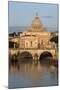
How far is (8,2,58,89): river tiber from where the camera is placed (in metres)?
1.66

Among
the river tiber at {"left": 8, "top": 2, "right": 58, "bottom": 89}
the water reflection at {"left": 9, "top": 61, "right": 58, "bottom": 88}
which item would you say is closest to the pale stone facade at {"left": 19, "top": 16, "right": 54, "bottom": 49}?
the river tiber at {"left": 8, "top": 2, "right": 58, "bottom": 89}

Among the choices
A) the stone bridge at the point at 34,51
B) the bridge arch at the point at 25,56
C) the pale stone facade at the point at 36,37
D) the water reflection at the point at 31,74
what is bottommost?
the water reflection at the point at 31,74

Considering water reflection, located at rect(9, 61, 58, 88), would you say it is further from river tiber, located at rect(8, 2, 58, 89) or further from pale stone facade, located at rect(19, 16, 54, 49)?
pale stone facade, located at rect(19, 16, 54, 49)

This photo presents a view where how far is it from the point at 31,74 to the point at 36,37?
285 mm

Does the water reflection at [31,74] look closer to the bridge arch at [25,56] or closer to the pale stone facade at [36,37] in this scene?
the bridge arch at [25,56]

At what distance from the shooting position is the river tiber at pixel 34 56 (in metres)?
1.66

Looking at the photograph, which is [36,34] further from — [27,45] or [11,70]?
[11,70]

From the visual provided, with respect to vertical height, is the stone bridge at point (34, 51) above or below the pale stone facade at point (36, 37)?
below

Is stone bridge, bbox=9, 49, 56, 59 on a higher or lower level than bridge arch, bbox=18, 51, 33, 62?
higher

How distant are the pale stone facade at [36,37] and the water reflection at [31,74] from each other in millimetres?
138

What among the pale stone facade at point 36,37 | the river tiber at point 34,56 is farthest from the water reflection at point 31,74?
the pale stone facade at point 36,37

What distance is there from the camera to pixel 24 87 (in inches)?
65.7

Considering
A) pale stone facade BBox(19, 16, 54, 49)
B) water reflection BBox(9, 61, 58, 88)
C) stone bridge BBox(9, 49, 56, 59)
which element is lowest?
water reflection BBox(9, 61, 58, 88)

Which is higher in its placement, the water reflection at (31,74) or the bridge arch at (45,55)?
the bridge arch at (45,55)
